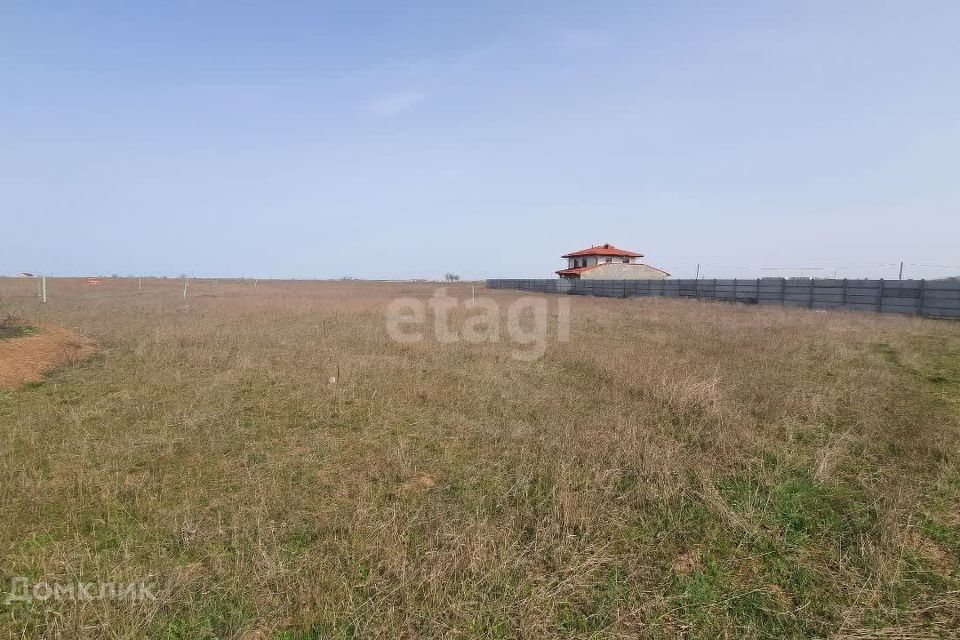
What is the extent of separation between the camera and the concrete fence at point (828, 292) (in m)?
18.5

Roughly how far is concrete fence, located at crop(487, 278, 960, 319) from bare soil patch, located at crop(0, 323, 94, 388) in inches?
1207

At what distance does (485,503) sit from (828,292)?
27.5 meters

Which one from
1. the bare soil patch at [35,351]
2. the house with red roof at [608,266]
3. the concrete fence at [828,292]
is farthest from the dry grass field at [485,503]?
the house with red roof at [608,266]

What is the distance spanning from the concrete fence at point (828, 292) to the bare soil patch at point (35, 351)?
30.7 m

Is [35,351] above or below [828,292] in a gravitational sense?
below

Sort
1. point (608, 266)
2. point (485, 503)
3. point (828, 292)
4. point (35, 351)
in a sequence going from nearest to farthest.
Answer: point (485, 503), point (35, 351), point (828, 292), point (608, 266)

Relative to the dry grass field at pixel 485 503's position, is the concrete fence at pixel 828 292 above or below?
above

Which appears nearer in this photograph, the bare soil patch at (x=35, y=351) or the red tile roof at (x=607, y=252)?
the bare soil patch at (x=35, y=351)

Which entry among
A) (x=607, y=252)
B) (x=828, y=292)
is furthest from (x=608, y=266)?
(x=828, y=292)

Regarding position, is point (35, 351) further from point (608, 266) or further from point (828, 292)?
point (608, 266)

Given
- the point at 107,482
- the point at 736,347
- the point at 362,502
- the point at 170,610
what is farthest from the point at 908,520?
the point at 736,347

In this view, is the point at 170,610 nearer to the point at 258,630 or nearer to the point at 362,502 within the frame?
the point at 258,630

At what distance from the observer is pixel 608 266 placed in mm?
47219

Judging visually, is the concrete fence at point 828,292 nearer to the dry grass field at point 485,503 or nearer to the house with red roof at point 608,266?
the house with red roof at point 608,266
